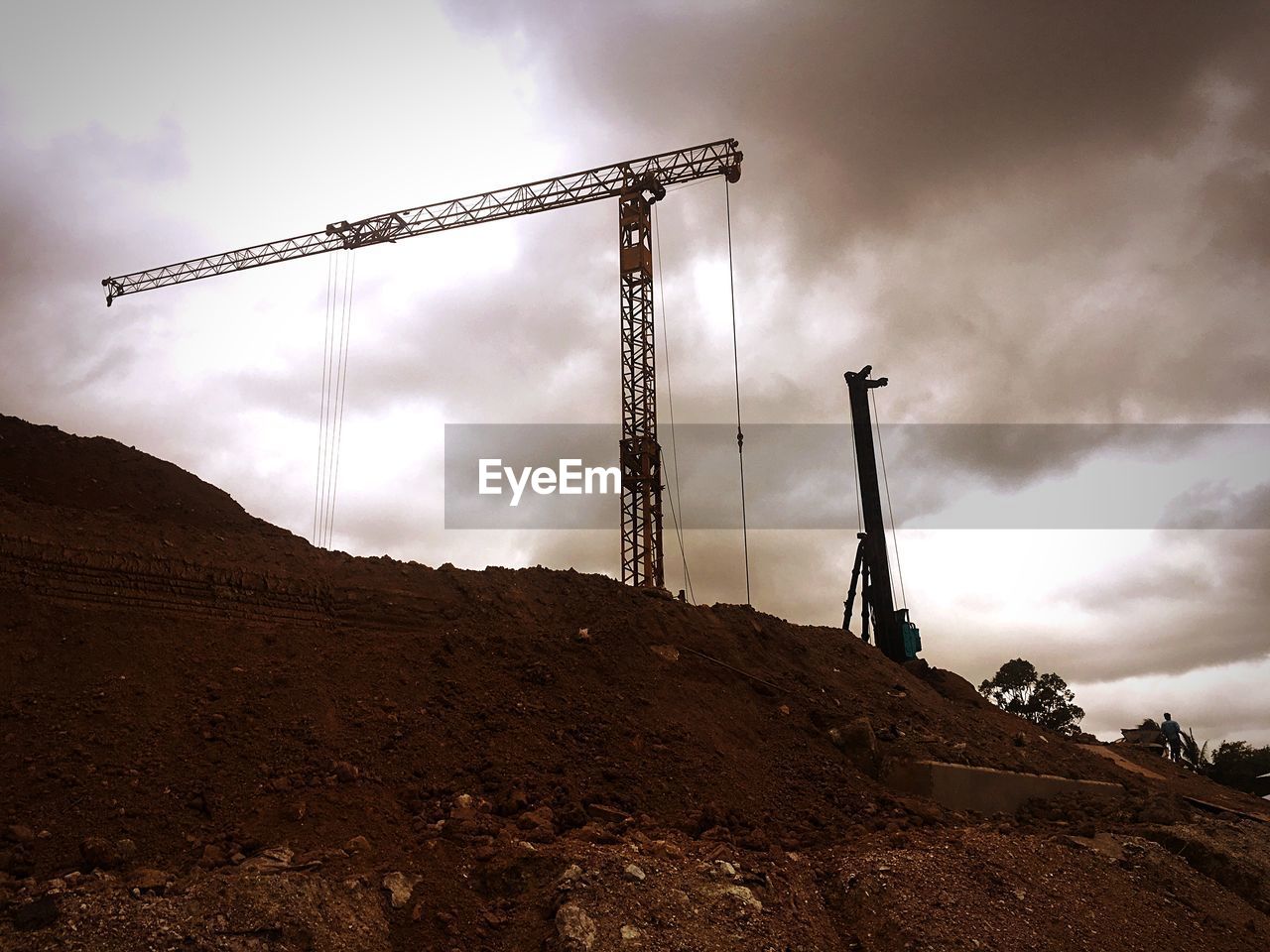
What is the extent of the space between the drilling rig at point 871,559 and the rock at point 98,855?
2332cm

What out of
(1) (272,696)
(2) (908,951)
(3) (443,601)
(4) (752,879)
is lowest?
Result: (2) (908,951)

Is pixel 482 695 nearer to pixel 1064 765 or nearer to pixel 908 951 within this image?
pixel 908 951

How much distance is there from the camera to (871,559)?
29.9 meters

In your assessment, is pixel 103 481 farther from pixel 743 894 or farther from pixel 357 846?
pixel 743 894

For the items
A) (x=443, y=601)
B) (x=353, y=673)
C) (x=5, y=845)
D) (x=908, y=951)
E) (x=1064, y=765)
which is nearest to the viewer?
(x=5, y=845)

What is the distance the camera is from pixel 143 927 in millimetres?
8734

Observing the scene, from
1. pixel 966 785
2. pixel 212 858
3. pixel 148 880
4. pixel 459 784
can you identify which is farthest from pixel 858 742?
pixel 148 880

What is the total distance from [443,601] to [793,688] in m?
7.39

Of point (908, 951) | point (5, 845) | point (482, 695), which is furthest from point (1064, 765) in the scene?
point (5, 845)

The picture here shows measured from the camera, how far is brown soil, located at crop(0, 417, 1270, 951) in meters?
9.95

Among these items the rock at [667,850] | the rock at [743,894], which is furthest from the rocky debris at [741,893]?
the rock at [667,850]

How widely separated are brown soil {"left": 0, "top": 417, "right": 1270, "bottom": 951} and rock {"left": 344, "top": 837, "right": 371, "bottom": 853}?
23 mm

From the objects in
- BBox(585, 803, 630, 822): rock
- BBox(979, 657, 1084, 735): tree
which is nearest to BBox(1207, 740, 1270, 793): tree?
BBox(979, 657, 1084, 735): tree

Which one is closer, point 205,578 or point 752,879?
point 752,879
